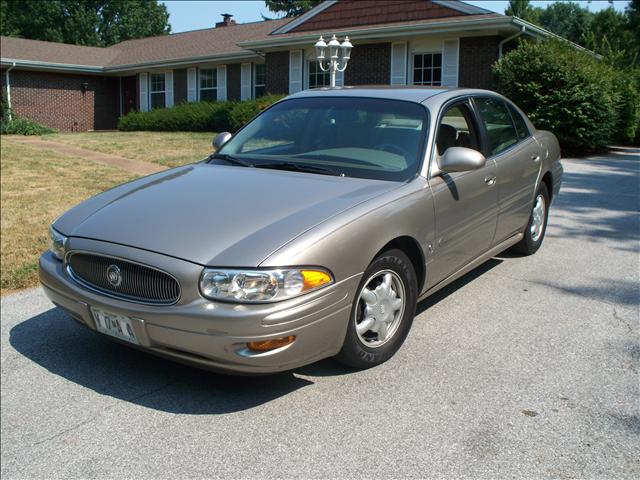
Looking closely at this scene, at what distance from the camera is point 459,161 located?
4.13 metres

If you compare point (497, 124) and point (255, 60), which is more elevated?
point (255, 60)

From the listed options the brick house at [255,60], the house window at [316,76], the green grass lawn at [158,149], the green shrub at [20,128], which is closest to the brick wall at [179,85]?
the brick house at [255,60]

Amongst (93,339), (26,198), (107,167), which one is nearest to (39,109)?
(107,167)

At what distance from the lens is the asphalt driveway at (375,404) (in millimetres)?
2869

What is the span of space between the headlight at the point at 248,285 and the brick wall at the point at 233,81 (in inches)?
952

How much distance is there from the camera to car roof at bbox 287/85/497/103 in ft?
15.3

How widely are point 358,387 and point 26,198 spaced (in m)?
7.23

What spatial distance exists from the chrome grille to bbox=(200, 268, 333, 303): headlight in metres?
0.19

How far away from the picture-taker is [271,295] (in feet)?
10.0

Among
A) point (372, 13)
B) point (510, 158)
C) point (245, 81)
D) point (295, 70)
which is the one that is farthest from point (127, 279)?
point (245, 81)

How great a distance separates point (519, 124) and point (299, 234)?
335cm

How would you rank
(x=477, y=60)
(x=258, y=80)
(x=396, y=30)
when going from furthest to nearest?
(x=258, y=80)
(x=396, y=30)
(x=477, y=60)

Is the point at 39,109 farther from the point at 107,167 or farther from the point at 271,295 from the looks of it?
the point at 271,295

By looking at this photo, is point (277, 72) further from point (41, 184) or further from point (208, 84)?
point (41, 184)
